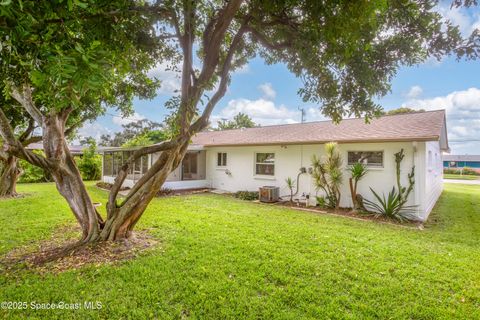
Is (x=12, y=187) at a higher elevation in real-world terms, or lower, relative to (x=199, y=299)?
higher

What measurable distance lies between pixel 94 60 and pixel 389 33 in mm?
4641

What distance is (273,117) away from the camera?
36.2 metres

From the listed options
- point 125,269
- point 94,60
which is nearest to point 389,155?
point 125,269

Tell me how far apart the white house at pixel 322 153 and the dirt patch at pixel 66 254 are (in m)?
7.56

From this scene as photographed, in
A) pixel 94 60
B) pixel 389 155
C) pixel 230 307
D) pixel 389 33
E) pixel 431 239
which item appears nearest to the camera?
pixel 94 60

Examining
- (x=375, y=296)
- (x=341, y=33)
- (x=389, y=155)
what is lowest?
(x=375, y=296)

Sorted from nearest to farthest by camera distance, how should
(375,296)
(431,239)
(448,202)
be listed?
(375,296) → (431,239) → (448,202)

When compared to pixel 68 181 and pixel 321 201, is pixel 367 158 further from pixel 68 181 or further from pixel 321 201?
Result: pixel 68 181

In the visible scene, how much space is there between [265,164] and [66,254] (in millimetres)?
9461

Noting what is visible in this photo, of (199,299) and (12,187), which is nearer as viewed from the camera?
(199,299)

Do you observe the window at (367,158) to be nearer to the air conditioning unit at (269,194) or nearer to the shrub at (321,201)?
the shrub at (321,201)

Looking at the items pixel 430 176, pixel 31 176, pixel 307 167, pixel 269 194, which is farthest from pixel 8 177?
pixel 430 176

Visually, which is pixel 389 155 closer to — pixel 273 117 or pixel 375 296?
pixel 375 296

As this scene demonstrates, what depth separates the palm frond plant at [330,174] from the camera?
9.44 m
